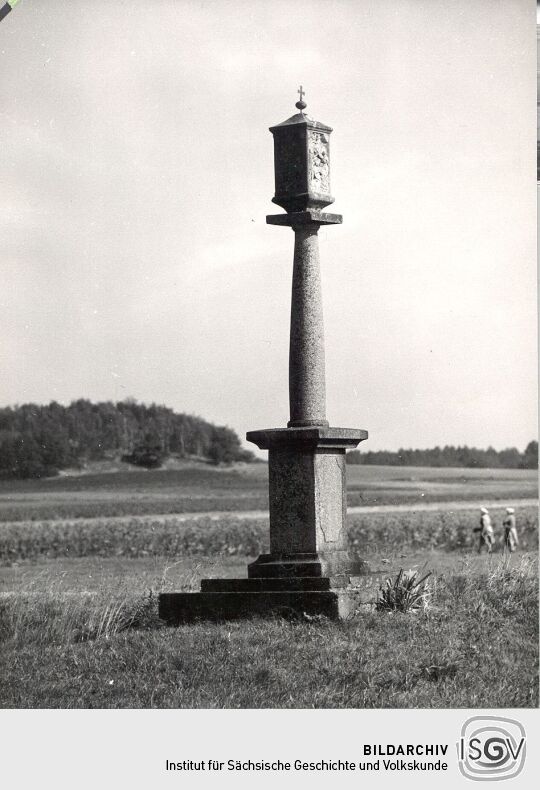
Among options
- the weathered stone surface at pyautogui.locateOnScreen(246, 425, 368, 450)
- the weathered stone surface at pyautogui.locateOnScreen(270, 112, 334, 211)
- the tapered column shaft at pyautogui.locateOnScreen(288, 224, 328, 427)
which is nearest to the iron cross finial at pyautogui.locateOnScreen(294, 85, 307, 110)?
the weathered stone surface at pyautogui.locateOnScreen(270, 112, 334, 211)

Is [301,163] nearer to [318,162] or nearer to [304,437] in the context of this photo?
[318,162]

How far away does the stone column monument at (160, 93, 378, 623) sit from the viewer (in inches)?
445

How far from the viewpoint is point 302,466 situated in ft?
38.1

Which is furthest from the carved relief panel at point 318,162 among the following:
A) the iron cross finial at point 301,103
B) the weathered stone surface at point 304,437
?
the weathered stone surface at point 304,437

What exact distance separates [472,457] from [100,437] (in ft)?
27.7

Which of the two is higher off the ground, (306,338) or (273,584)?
(306,338)

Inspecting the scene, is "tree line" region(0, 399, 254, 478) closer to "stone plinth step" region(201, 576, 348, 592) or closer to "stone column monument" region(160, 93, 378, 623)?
"stone column monument" region(160, 93, 378, 623)

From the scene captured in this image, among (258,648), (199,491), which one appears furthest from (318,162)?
(199,491)

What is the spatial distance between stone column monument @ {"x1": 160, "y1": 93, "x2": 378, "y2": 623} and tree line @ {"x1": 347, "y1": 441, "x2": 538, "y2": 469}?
1334 centimetres

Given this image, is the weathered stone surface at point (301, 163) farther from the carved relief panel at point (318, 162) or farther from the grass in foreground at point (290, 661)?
the grass in foreground at point (290, 661)
